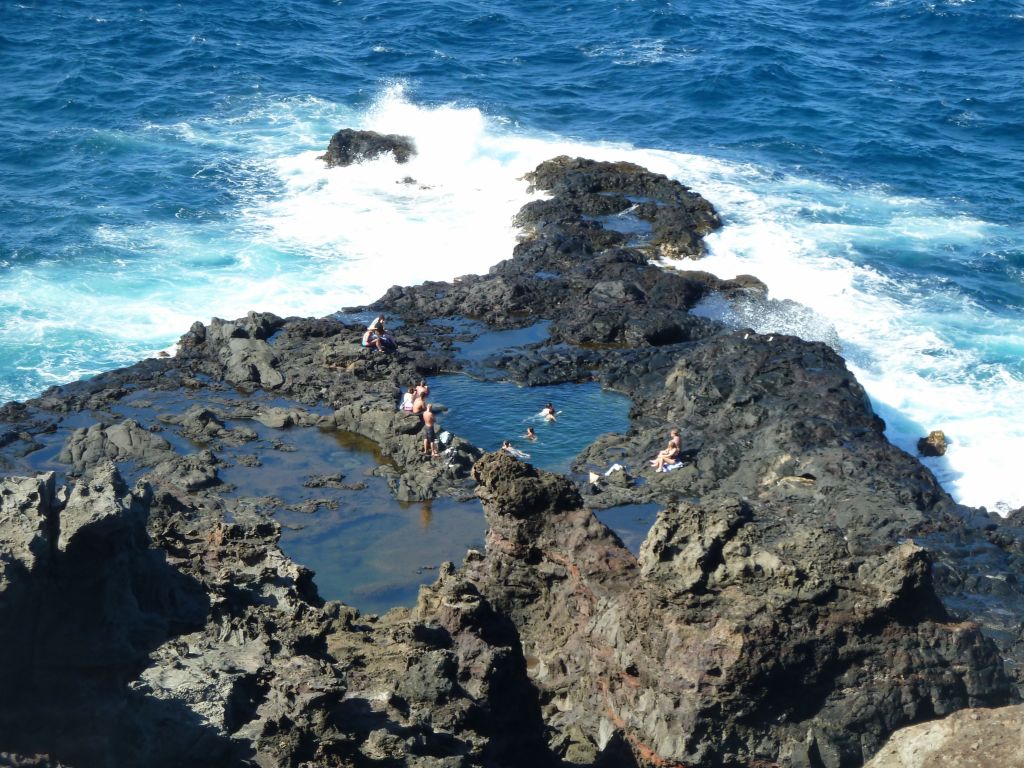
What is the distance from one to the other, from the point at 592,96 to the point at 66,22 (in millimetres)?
30057

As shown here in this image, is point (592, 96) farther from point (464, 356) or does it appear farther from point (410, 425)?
point (410, 425)

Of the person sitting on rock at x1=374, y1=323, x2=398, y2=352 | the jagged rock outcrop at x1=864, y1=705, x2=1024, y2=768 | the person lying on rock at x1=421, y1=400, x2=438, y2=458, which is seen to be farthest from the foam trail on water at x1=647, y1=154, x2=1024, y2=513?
the jagged rock outcrop at x1=864, y1=705, x2=1024, y2=768

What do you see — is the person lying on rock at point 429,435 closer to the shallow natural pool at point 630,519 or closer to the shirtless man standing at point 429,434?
the shirtless man standing at point 429,434

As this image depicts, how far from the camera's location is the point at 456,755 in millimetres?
13438

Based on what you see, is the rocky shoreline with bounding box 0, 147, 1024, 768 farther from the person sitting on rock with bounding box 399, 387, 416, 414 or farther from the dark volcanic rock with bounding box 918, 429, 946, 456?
the dark volcanic rock with bounding box 918, 429, 946, 456

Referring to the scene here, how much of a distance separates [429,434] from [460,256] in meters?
14.4

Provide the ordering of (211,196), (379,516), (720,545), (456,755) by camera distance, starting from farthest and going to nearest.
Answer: (211,196), (379,516), (720,545), (456,755)

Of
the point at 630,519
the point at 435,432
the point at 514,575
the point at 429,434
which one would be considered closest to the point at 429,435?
the point at 429,434

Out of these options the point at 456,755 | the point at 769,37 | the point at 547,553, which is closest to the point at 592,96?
the point at 769,37

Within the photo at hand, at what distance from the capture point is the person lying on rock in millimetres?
27891

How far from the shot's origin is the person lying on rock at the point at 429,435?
27.9 metres

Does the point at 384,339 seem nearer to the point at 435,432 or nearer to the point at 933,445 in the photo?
the point at 435,432

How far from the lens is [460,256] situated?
136ft

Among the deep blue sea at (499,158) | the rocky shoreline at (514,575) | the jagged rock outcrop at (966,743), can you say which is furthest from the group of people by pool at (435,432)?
the jagged rock outcrop at (966,743)
